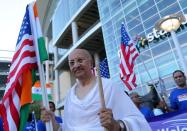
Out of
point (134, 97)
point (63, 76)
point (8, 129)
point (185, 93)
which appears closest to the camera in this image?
point (8, 129)

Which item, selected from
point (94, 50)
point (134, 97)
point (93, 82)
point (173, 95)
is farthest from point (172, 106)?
point (94, 50)

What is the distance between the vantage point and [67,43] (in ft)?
120

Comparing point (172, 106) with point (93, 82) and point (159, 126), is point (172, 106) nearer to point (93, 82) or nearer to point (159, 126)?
point (159, 126)

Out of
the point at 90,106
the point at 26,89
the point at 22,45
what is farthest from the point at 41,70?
the point at 90,106

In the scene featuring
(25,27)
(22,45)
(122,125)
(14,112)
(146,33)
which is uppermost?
(146,33)

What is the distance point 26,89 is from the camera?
9.11 ft

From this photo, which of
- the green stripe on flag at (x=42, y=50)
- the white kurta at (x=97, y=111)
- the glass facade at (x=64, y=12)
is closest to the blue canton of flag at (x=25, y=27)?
the green stripe on flag at (x=42, y=50)

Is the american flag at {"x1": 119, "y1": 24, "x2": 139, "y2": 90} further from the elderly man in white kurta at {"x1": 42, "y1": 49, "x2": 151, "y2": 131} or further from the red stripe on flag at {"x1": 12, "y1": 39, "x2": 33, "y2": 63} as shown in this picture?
the elderly man in white kurta at {"x1": 42, "y1": 49, "x2": 151, "y2": 131}

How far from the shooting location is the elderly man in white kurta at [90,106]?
6.70 ft

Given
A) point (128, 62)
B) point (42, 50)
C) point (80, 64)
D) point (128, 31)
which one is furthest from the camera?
point (128, 31)

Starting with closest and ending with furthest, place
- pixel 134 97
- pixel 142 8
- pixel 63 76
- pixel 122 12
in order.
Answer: pixel 134 97 < pixel 142 8 < pixel 122 12 < pixel 63 76

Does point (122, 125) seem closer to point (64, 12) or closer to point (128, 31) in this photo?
point (128, 31)

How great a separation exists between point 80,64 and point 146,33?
17055mm

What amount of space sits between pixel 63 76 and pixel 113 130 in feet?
125
